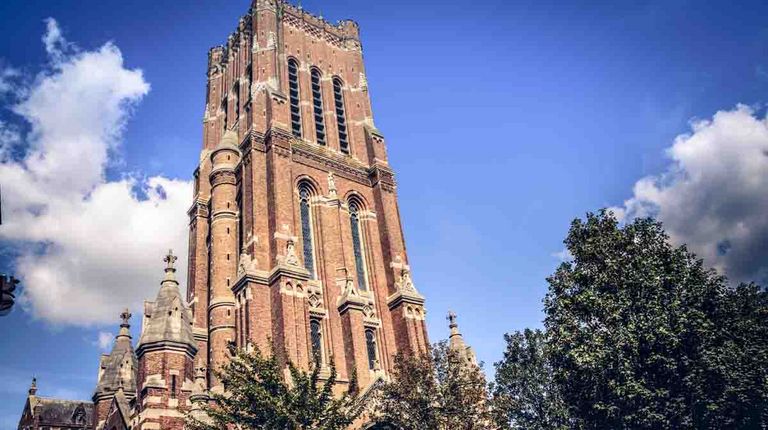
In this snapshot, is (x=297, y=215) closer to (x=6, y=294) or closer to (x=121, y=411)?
(x=121, y=411)

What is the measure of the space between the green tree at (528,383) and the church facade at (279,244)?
241 inches

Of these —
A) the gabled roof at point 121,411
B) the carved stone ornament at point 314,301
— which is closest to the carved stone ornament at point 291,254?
the carved stone ornament at point 314,301

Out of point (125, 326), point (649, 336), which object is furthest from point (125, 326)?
point (649, 336)

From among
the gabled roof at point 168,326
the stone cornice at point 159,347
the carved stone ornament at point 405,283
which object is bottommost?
the stone cornice at point 159,347

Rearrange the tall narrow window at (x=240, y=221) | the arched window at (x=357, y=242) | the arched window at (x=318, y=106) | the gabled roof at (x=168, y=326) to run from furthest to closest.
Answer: the arched window at (x=318, y=106) → the arched window at (x=357, y=242) → the tall narrow window at (x=240, y=221) → the gabled roof at (x=168, y=326)

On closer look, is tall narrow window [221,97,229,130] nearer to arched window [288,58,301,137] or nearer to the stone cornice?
arched window [288,58,301,137]

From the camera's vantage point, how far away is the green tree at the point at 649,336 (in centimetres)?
2045

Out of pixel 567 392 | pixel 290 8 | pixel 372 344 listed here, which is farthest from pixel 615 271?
pixel 290 8

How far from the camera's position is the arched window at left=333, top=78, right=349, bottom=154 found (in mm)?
42912

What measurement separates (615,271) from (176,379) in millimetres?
17625

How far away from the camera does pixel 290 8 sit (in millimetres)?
47562

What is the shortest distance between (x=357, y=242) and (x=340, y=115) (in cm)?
1168

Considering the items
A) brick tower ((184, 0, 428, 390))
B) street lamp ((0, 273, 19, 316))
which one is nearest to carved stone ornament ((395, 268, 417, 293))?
brick tower ((184, 0, 428, 390))

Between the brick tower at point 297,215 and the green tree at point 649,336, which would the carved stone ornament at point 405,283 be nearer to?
the brick tower at point 297,215
